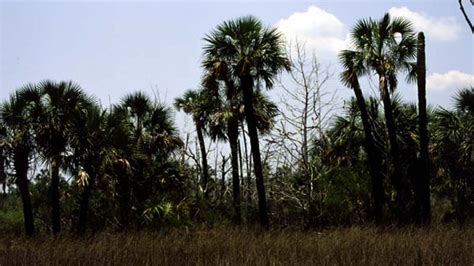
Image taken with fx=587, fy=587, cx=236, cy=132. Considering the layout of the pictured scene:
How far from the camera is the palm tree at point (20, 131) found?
2012 centimetres

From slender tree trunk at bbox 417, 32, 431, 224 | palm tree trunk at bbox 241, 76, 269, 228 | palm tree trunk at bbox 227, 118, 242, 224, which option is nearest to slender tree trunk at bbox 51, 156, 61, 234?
palm tree trunk at bbox 241, 76, 269, 228

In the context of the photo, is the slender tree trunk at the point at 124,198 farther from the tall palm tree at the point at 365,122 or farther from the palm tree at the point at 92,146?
the tall palm tree at the point at 365,122

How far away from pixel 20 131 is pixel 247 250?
11738 mm

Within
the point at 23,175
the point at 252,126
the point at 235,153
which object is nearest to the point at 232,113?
the point at 235,153

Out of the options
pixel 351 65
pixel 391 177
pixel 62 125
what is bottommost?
pixel 391 177

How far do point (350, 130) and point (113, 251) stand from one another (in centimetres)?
1519

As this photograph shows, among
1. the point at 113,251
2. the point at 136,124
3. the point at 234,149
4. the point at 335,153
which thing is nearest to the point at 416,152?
the point at 335,153

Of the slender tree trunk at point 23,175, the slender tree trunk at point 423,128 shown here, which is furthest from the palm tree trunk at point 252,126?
the slender tree trunk at point 23,175

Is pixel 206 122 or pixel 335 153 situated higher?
pixel 206 122

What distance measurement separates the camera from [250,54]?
2114 centimetres

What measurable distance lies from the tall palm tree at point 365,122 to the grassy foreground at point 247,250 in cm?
875

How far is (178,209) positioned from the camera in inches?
888

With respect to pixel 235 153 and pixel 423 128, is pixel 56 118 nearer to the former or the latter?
pixel 235 153

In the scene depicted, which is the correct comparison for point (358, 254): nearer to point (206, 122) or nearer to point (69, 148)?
point (69, 148)
